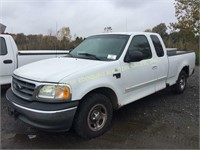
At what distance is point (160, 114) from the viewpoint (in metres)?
5.23

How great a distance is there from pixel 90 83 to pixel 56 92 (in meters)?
0.60

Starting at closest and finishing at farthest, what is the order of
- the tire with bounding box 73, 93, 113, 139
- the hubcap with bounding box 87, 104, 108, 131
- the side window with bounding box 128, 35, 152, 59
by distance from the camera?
the tire with bounding box 73, 93, 113, 139
the hubcap with bounding box 87, 104, 108, 131
the side window with bounding box 128, 35, 152, 59

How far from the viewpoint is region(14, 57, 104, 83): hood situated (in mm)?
3645

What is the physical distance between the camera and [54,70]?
389cm

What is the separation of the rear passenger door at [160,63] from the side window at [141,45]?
28 cm

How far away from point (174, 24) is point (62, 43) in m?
14.8

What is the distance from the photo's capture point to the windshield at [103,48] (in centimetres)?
462

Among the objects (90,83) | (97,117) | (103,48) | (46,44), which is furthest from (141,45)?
(46,44)

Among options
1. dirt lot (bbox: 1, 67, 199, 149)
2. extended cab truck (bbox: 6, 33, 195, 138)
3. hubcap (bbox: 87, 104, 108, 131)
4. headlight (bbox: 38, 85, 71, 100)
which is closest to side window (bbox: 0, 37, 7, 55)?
dirt lot (bbox: 1, 67, 199, 149)

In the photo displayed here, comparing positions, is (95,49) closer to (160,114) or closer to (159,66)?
(159,66)

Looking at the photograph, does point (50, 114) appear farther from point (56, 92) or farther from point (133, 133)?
point (133, 133)

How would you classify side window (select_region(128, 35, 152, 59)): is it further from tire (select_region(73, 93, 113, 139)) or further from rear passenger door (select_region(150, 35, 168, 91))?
tire (select_region(73, 93, 113, 139))

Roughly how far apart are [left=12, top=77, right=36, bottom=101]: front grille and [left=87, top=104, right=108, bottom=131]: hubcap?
1.01 meters

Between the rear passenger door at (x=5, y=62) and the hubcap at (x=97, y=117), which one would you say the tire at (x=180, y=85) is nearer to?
the hubcap at (x=97, y=117)
